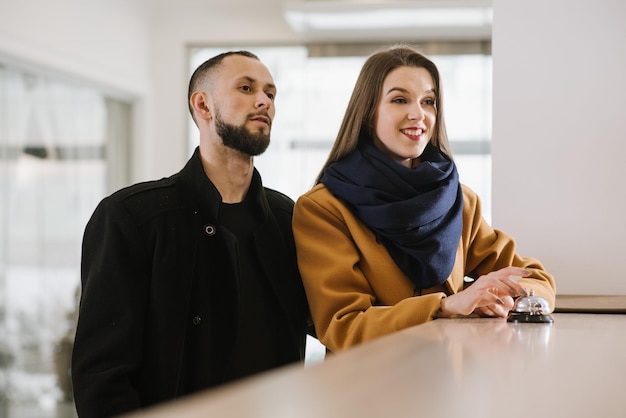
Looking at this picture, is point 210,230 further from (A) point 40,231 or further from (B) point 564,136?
(A) point 40,231

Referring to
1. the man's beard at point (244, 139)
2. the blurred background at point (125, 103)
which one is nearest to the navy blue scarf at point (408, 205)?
the man's beard at point (244, 139)

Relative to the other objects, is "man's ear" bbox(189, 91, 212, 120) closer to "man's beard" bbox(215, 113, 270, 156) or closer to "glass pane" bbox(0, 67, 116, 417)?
"man's beard" bbox(215, 113, 270, 156)

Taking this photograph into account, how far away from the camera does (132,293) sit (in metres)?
1.96

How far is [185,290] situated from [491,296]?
0.77 metres

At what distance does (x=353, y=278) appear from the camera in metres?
1.79

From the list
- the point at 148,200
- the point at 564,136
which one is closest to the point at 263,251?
the point at 148,200

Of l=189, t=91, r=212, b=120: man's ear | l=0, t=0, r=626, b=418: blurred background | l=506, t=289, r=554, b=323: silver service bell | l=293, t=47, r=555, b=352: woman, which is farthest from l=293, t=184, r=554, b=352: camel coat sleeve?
l=0, t=0, r=626, b=418: blurred background

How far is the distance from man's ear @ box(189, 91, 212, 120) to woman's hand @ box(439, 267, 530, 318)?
39.5 inches

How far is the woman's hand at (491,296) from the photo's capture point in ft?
5.07

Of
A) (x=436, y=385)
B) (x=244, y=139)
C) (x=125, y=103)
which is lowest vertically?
(x=436, y=385)

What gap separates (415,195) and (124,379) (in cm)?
78

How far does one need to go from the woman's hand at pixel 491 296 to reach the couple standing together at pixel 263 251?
0.24m

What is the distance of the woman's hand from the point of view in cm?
154

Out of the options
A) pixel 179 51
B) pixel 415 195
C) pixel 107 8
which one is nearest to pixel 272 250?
pixel 415 195
